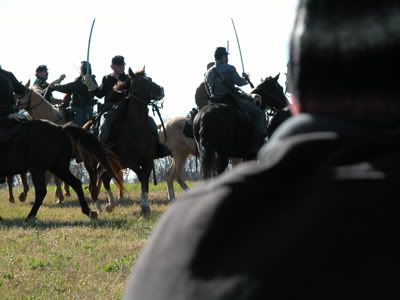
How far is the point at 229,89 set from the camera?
57.8 feet

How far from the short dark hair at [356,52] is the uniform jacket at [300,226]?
5 cm

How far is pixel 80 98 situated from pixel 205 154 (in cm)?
568

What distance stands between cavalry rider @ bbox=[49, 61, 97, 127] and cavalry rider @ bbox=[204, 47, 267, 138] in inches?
197

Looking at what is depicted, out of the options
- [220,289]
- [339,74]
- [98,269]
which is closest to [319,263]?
[220,289]

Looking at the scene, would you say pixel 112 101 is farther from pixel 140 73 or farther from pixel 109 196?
pixel 109 196

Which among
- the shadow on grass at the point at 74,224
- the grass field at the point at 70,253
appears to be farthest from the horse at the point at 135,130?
the shadow on grass at the point at 74,224

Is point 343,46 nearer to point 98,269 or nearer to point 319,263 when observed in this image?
point 319,263

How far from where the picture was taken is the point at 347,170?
1776 millimetres

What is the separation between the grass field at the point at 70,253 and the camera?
902cm

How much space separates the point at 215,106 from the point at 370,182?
15360mm

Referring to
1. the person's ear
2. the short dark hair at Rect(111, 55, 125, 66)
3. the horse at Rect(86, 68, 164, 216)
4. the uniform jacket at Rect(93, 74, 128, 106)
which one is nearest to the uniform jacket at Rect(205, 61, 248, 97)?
the horse at Rect(86, 68, 164, 216)

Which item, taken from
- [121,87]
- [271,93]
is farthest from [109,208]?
[271,93]

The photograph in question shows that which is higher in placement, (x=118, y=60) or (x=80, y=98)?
(x=118, y=60)

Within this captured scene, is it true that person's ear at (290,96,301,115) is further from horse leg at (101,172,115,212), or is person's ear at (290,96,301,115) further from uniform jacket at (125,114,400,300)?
horse leg at (101,172,115,212)
